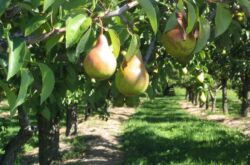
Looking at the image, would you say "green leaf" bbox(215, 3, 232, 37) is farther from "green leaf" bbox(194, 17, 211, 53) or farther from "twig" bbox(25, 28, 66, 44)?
"twig" bbox(25, 28, 66, 44)

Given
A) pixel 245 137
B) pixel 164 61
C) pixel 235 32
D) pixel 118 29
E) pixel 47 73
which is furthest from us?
pixel 245 137

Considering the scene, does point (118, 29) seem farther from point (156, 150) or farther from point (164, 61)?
point (156, 150)

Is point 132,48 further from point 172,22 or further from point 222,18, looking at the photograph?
point 222,18

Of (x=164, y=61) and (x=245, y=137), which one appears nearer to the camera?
(x=164, y=61)

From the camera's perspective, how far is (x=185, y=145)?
525 inches

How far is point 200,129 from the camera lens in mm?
16766

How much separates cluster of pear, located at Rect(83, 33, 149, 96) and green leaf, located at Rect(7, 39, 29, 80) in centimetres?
17

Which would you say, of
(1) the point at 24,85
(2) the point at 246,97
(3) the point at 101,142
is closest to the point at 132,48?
(1) the point at 24,85

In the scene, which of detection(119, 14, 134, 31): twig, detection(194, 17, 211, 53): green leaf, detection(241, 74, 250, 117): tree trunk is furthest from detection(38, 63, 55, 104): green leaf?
detection(241, 74, 250, 117): tree trunk

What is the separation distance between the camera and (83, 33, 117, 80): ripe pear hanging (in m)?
1.36

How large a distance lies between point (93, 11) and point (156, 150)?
37.3ft

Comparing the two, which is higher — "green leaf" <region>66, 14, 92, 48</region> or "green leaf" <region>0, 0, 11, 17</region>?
"green leaf" <region>0, 0, 11, 17</region>

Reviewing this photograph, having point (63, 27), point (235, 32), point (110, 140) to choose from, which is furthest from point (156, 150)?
point (63, 27)

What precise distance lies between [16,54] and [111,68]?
0.25 meters
